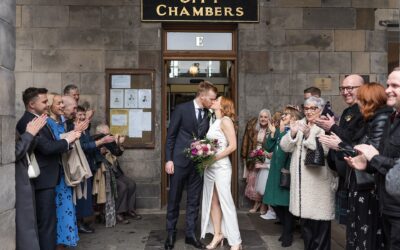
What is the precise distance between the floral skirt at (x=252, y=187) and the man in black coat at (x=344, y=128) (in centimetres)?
283

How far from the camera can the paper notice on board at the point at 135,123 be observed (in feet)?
26.5

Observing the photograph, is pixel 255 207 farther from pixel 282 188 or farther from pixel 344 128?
pixel 344 128

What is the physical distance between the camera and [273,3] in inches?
319

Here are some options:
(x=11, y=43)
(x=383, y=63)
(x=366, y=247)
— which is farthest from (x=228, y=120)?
(x=383, y=63)

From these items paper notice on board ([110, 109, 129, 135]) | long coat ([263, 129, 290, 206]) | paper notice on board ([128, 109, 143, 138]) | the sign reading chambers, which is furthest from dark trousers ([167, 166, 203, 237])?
the sign reading chambers

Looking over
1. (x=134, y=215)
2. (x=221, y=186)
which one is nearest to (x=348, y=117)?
(x=221, y=186)

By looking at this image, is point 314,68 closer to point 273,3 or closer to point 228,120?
point 273,3

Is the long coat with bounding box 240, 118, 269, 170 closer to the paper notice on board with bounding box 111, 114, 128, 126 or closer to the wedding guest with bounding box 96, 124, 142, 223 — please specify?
the wedding guest with bounding box 96, 124, 142, 223

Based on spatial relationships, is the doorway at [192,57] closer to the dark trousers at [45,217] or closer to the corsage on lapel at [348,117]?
the dark trousers at [45,217]

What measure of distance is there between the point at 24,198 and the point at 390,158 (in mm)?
3256

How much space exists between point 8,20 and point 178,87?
194 inches

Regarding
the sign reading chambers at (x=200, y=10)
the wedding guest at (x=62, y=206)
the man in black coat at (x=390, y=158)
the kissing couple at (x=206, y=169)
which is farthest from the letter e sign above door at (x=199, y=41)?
the man in black coat at (x=390, y=158)

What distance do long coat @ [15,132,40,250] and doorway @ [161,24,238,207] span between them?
4.13m

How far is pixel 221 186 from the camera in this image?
18.5ft
